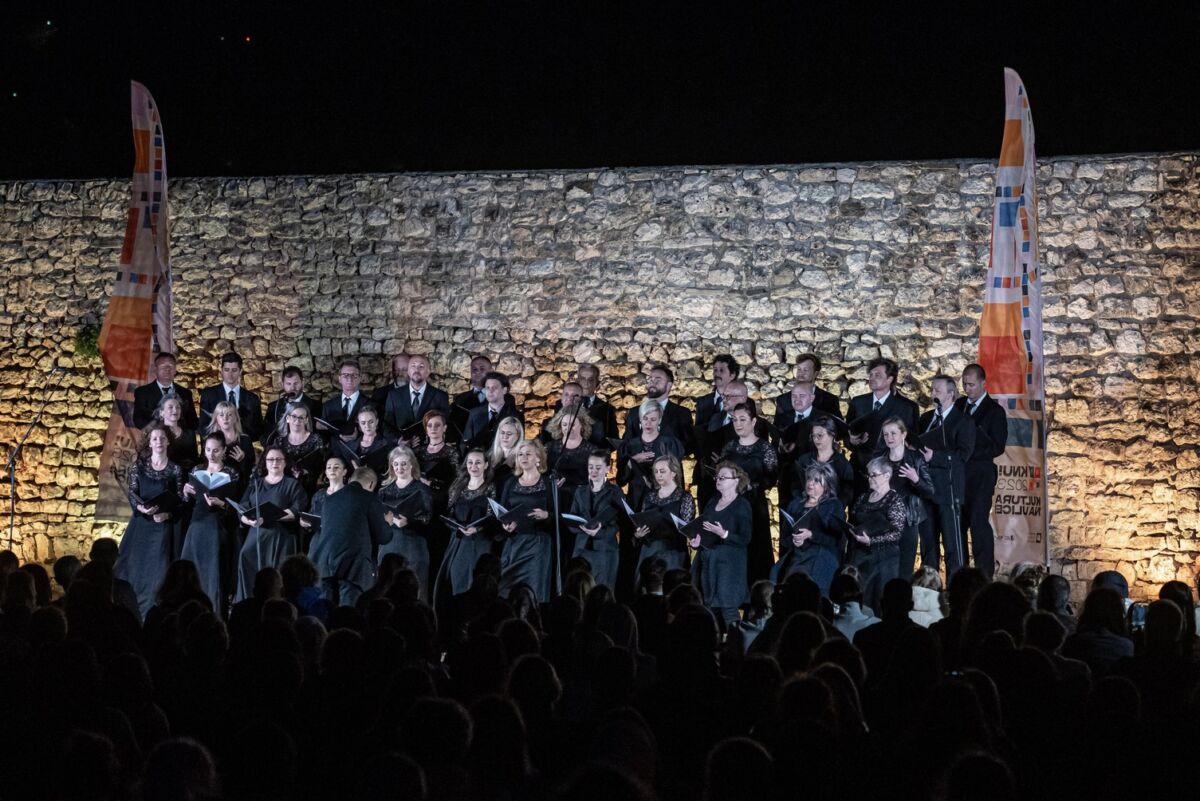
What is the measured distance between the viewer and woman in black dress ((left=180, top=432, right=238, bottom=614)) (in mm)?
7910

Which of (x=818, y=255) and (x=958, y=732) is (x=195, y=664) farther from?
(x=818, y=255)

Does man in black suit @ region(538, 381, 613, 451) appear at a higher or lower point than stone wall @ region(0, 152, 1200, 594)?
lower

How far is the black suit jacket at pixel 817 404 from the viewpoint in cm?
855

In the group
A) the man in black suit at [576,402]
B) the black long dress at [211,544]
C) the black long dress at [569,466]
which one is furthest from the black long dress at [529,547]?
the black long dress at [211,544]

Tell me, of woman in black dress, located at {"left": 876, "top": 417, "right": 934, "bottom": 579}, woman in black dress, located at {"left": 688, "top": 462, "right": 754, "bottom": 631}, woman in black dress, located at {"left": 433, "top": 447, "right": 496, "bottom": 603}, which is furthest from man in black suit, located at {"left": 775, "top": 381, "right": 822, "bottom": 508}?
woman in black dress, located at {"left": 433, "top": 447, "right": 496, "bottom": 603}

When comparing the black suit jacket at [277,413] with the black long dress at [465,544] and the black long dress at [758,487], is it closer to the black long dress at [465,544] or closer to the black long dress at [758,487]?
the black long dress at [465,544]

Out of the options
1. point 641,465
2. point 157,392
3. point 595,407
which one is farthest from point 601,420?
point 157,392

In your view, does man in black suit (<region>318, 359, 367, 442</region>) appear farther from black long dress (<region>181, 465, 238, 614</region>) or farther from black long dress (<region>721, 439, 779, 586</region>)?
black long dress (<region>721, 439, 779, 586</region>)

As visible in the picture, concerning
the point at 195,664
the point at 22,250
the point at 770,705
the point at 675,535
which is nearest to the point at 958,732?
the point at 770,705

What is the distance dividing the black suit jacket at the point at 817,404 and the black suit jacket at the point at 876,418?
5.8 inches

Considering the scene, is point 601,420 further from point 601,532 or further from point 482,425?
point 601,532

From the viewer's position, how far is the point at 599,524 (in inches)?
300

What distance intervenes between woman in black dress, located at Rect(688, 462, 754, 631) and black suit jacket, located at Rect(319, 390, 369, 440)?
105 inches

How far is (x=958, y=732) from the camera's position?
290cm
